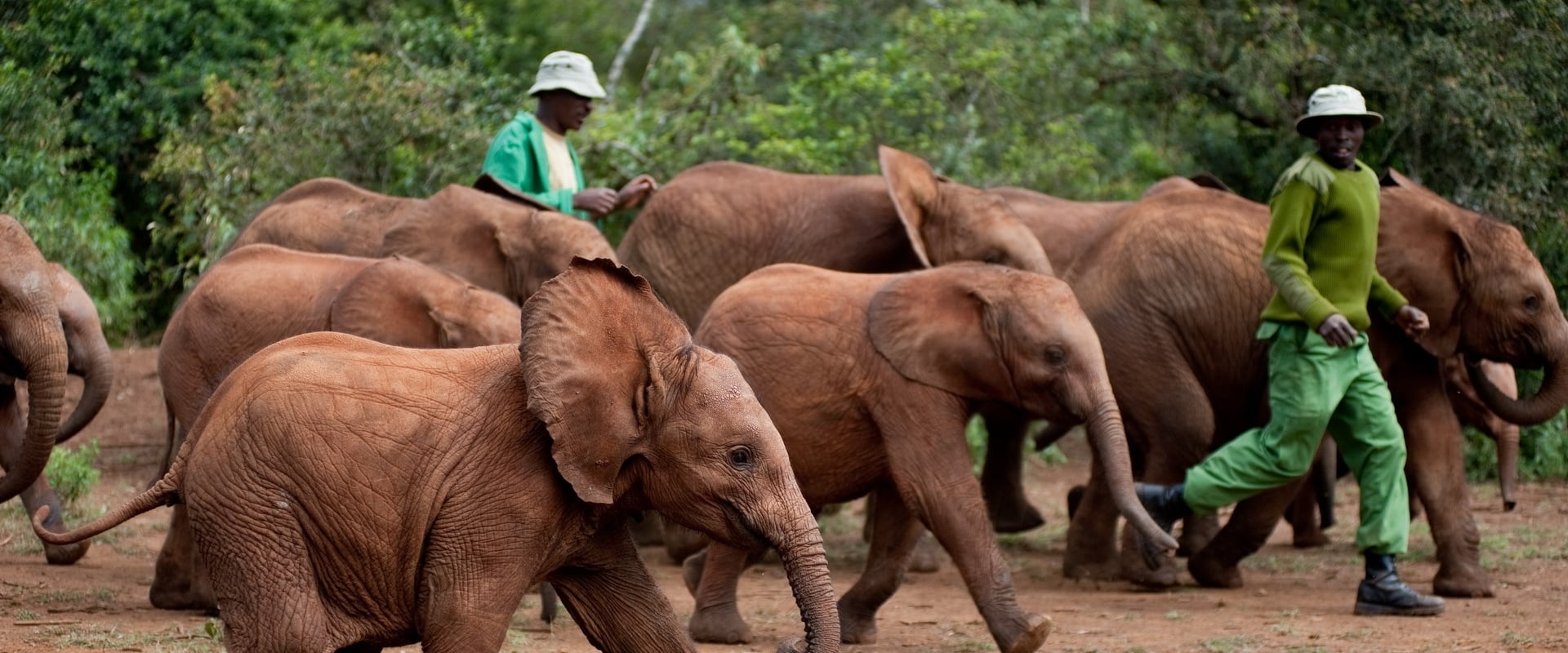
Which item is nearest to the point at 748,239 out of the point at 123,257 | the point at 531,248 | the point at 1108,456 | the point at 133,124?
the point at 531,248

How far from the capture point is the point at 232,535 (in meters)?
5.33

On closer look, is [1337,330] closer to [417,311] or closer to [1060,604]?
[1060,604]

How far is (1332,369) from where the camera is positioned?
843cm

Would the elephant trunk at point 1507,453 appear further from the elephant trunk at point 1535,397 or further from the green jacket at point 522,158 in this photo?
the green jacket at point 522,158

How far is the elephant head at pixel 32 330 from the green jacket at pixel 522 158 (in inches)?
91.9

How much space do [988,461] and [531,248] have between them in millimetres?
3755

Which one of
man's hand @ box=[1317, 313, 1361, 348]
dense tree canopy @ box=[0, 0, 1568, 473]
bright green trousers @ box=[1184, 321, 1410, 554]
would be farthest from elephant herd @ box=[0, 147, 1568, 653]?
dense tree canopy @ box=[0, 0, 1568, 473]

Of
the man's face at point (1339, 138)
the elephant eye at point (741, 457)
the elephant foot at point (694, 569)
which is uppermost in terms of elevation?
the man's face at point (1339, 138)

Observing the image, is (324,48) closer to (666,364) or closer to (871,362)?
(871,362)

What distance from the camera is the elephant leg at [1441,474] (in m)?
9.27

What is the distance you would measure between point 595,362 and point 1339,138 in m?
4.41

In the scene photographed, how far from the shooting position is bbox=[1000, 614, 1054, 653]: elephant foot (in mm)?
7156

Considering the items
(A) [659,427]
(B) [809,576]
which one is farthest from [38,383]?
(B) [809,576]

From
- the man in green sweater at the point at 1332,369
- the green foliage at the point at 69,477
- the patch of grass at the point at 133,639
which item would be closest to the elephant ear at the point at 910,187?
the man in green sweater at the point at 1332,369
